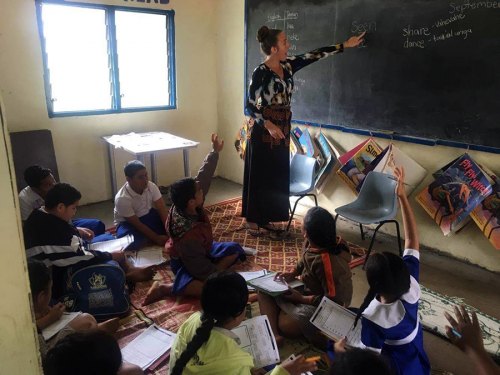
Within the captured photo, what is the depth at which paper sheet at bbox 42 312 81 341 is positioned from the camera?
1.75 metres

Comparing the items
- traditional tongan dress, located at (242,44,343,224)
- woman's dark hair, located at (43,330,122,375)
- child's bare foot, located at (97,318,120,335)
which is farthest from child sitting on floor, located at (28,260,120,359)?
traditional tongan dress, located at (242,44,343,224)

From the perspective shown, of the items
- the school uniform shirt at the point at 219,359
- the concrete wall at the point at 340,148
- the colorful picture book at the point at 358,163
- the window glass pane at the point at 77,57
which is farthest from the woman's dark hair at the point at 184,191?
the window glass pane at the point at 77,57

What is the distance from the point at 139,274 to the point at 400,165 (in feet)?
6.89

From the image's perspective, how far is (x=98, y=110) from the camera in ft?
13.9

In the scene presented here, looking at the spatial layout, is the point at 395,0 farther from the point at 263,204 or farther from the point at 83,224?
the point at 83,224

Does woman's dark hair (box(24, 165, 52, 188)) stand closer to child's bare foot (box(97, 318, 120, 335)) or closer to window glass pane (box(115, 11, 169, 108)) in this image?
child's bare foot (box(97, 318, 120, 335))

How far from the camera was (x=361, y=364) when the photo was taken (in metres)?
1.05

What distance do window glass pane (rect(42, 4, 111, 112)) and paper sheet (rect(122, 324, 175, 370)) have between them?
277cm

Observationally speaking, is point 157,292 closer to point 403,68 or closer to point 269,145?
point 269,145

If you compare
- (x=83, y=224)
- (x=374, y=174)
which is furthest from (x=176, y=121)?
(x=374, y=174)

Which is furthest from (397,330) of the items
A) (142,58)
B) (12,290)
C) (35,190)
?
(142,58)

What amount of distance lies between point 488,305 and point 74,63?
13.2 feet

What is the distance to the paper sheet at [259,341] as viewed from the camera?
1.83 m

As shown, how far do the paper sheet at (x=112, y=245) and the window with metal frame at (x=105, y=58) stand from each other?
179 cm
